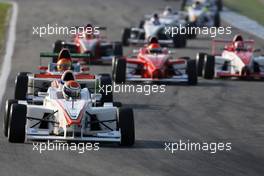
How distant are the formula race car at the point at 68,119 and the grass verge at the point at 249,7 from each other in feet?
99.8

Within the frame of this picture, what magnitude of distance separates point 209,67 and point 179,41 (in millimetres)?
9610

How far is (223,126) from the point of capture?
75.5 feet

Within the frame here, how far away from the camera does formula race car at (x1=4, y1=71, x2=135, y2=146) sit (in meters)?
19.7

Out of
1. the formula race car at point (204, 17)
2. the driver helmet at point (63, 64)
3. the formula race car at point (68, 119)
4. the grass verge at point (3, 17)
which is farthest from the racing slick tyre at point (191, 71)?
the formula race car at point (204, 17)

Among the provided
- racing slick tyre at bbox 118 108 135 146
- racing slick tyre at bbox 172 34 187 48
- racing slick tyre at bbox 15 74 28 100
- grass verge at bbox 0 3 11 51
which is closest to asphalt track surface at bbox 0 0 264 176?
racing slick tyre at bbox 118 108 135 146

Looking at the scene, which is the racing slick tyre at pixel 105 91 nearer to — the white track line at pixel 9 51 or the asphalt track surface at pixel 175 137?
the asphalt track surface at pixel 175 137

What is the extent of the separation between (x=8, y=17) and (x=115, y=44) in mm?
16748

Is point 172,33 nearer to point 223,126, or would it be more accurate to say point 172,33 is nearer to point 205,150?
point 223,126

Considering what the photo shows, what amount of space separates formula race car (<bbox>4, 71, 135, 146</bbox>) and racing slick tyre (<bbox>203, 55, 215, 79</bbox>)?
10.5 metres

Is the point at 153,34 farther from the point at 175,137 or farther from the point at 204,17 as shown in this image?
the point at 175,137

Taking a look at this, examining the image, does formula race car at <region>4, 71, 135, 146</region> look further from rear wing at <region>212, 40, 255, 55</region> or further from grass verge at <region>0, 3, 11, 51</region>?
grass verge at <region>0, 3, 11, 51</region>

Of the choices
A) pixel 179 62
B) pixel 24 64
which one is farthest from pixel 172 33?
pixel 179 62

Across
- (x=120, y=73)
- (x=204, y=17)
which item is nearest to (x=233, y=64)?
(x=120, y=73)

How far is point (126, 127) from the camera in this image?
65.1 ft
